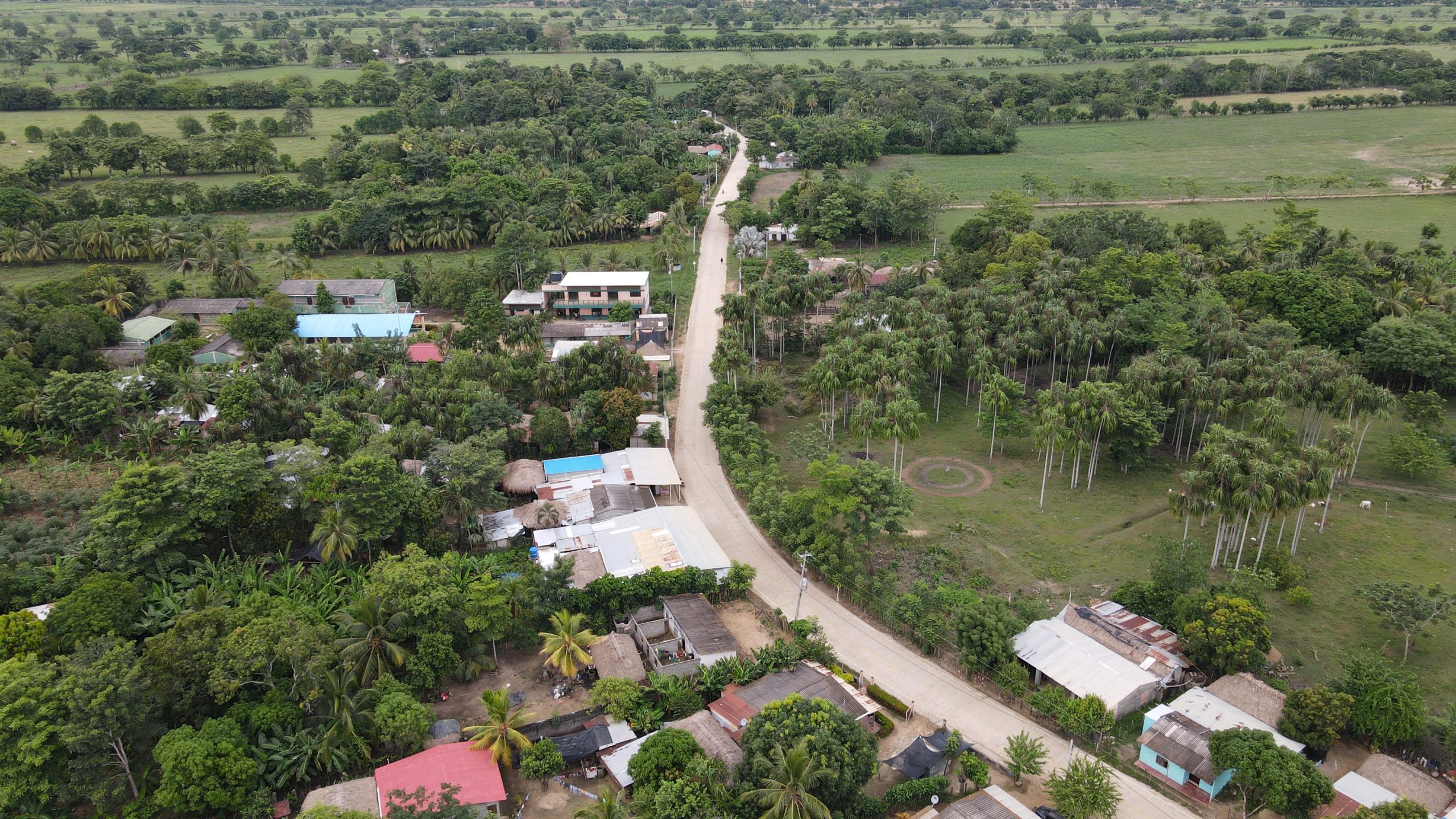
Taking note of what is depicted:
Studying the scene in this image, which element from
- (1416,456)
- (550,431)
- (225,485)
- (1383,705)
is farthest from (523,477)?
(1416,456)

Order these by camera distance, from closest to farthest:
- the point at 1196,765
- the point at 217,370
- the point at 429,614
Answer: the point at 1196,765 → the point at 429,614 → the point at 217,370

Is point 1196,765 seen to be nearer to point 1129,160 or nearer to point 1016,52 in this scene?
point 1129,160

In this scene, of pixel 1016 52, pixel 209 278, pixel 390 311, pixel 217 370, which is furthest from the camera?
pixel 1016 52

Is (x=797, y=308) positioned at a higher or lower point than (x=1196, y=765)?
higher

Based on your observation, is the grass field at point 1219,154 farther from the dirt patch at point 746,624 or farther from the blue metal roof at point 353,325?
the dirt patch at point 746,624

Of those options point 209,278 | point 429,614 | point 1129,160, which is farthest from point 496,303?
point 1129,160

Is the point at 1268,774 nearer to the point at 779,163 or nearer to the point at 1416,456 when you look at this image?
the point at 1416,456

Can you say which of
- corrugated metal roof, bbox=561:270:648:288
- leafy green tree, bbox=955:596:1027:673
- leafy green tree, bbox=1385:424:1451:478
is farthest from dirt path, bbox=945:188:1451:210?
leafy green tree, bbox=955:596:1027:673
